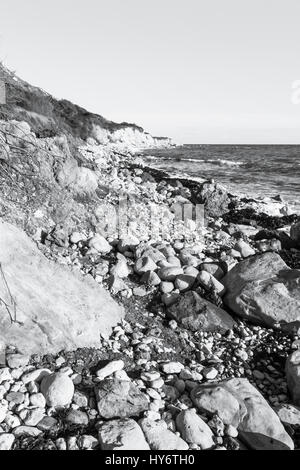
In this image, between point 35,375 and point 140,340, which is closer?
point 35,375

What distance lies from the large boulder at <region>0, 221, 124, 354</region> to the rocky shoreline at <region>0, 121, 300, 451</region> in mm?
19

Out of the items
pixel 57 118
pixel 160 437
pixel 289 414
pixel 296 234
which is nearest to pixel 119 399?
pixel 160 437

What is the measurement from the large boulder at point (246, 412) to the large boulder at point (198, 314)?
1350mm

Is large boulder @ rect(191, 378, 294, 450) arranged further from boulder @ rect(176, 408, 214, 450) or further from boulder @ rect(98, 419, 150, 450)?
boulder @ rect(98, 419, 150, 450)

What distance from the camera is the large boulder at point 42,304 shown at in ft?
13.8

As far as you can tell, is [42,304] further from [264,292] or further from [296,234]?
[296,234]

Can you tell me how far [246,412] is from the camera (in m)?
3.81

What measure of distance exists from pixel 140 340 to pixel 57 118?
76.2 ft

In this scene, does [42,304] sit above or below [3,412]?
above

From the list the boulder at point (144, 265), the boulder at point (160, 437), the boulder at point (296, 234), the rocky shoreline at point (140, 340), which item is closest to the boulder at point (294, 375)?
the rocky shoreline at point (140, 340)

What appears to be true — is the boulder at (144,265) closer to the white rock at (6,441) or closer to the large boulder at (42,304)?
the large boulder at (42,304)

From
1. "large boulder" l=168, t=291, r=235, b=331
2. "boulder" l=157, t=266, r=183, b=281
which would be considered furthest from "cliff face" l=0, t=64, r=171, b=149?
"large boulder" l=168, t=291, r=235, b=331

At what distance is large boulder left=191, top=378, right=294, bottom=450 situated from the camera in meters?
3.60
